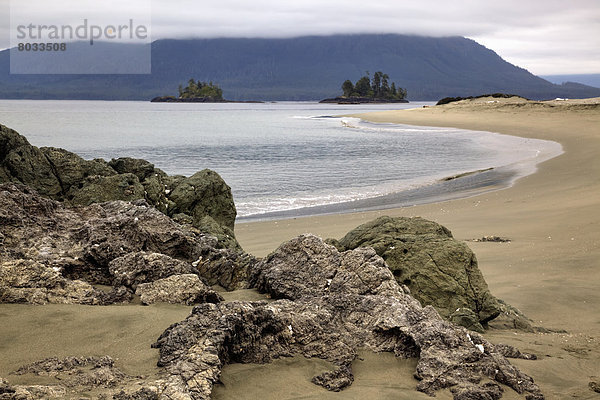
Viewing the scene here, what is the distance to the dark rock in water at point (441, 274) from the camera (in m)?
5.81

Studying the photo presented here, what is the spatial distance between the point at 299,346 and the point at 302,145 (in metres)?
37.1

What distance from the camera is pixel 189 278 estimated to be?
486 cm

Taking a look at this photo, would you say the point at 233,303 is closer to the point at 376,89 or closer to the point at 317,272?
the point at 317,272

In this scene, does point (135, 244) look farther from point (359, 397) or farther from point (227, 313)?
point (359, 397)

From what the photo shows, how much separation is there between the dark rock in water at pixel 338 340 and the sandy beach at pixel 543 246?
314mm

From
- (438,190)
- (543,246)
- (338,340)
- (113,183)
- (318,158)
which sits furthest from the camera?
(318,158)

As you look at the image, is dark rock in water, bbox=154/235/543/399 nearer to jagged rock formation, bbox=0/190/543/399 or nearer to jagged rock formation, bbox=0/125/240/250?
jagged rock formation, bbox=0/190/543/399

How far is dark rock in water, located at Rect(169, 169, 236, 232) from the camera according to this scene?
29.7 feet

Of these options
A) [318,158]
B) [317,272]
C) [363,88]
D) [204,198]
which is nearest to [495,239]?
[204,198]

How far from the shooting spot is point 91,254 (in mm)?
5156

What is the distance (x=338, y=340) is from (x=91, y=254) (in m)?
2.42

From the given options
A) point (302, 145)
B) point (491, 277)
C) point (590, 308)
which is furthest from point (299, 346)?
point (302, 145)

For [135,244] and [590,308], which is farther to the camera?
[590,308]

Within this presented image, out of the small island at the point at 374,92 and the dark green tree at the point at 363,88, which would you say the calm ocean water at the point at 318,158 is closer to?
the small island at the point at 374,92
